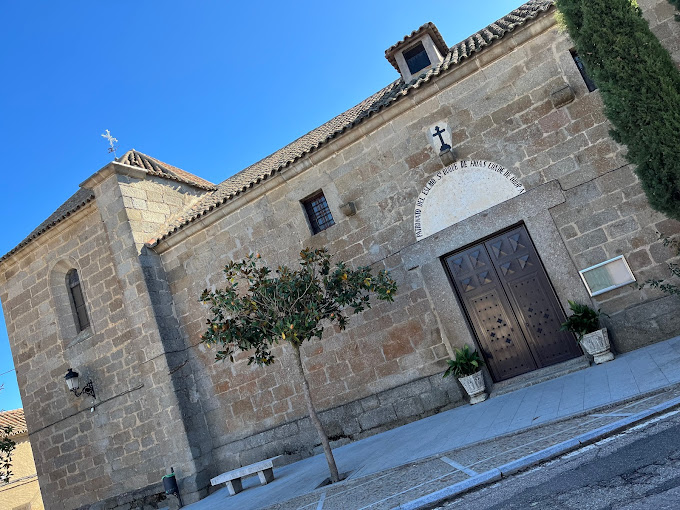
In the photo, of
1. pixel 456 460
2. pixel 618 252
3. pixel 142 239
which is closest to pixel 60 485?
pixel 142 239

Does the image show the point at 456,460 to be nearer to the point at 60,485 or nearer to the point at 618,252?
the point at 618,252

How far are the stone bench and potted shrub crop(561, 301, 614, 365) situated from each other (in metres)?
5.01

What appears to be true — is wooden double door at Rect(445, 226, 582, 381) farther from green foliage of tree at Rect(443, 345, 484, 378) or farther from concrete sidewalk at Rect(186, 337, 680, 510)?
concrete sidewalk at Rect(186, 337, 680, 510)

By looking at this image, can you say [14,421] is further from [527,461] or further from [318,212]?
[527,461]

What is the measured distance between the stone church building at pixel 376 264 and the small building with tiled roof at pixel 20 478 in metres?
8.38

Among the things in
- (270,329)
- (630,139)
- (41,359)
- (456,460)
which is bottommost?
(456,460)

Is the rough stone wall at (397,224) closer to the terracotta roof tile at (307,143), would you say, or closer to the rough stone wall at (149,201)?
the terracotta roof tile at (307,143)

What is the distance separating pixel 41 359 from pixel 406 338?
9.03 meters

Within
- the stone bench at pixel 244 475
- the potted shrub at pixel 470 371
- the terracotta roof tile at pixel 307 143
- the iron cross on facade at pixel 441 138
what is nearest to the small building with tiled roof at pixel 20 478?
the terracotta roof tile at pixel 307 143

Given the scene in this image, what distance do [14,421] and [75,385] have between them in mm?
11603

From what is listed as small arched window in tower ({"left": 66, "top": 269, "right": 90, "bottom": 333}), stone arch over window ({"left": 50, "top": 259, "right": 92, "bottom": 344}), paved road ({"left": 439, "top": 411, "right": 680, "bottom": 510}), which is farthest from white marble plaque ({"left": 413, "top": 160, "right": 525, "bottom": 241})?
small arched window in tower ({"left": 66, "top": 269, "right": 90, "bottom": 333})

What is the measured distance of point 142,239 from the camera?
10836 millimetres

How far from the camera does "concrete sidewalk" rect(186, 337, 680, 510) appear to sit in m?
4.30

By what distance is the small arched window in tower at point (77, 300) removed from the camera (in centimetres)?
1171
